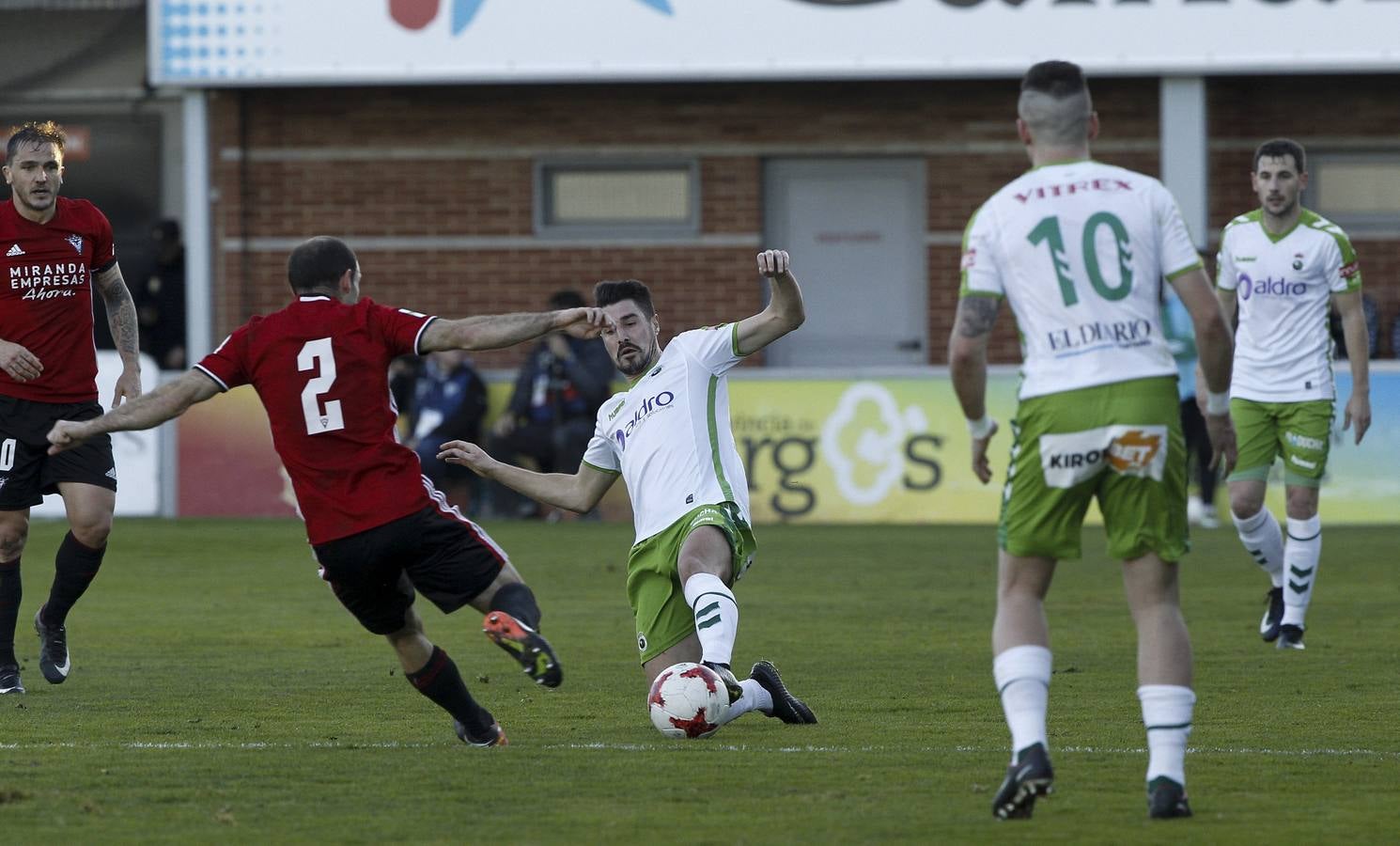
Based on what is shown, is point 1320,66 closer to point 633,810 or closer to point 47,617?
point 47,617

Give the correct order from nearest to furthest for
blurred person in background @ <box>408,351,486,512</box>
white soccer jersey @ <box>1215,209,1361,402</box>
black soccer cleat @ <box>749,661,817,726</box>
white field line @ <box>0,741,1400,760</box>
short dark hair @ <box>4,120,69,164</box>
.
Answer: white field line @ <box>0,741,1400,760</box> < black soccer cleat @ <box>749,661,817,726</box> < short dark hair @ <box>4,120,69,164</box> < white soccer jersey @ <box>1215,209,1361,402</box> < blurred person in background @ <box>408,351,486,512</box>

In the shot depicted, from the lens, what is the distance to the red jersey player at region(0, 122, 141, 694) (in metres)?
8.65

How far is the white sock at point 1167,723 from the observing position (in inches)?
220

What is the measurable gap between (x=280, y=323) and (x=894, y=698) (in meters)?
3.05

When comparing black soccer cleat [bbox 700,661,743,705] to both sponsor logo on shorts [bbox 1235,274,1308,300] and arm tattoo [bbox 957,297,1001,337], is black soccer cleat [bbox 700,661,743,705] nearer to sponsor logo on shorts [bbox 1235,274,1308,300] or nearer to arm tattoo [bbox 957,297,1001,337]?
arm tattoo [bbox 957,297,1001,337]

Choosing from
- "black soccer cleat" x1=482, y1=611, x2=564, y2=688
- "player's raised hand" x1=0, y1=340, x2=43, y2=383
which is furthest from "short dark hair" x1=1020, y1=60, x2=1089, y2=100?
"player's raised hand" x1=0, y1=340, x2=43, y2=383

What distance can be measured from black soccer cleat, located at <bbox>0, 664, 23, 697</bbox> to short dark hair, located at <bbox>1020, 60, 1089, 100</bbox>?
4.99 m

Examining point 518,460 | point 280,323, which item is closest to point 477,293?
point 518,460

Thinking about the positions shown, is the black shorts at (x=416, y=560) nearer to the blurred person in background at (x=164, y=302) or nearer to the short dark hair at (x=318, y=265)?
the short dark hair at (x=318, y=265)

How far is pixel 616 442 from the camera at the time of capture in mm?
8008

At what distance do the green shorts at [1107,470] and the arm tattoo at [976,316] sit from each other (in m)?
0.25

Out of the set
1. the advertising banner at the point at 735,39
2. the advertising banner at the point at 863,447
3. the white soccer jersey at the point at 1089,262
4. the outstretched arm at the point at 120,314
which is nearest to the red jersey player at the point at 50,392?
the outstretched arm at the point at 120,314

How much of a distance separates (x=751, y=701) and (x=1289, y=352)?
3804 mm

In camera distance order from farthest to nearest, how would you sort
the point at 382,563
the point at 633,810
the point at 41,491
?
the point at 41,491 → the point at 382,563 → the point at 633,810
